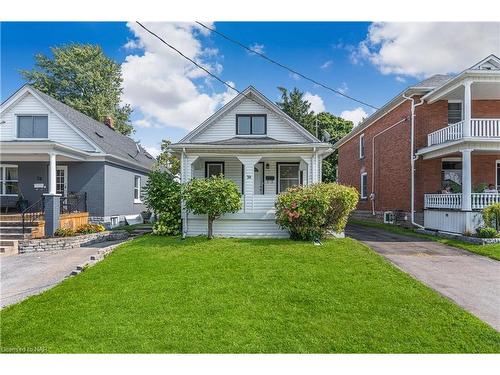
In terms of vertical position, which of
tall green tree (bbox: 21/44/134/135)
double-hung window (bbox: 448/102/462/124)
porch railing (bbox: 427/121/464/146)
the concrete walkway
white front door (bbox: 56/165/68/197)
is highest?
tall green tree (bbox: 21/44/134/135)

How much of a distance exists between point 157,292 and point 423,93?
1533 centimetres

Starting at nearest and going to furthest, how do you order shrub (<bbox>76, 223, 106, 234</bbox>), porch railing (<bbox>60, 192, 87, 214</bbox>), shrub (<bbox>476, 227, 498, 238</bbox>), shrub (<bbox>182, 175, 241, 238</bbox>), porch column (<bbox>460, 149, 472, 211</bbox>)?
shrub (<bbox>476, 227, 498, 238</bbox>)
shrub (<bbox>182, 175, 241, 238</bbox>)
porch column (<bbox>460, 149, 472, 211</bbox>)
shrub (<bbox>76, 223, 106, 234</bbox>)
porch railing (<bbox>60, 192, 87, 214</bbox>)

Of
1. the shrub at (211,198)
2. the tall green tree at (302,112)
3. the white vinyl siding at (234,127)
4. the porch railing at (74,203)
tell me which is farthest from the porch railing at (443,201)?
the tall green tree at (302,112)

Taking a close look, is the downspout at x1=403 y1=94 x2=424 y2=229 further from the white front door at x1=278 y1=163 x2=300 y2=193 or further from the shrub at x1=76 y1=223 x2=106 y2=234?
the shrub at x1=76 y1=223 x2=106 y2=234

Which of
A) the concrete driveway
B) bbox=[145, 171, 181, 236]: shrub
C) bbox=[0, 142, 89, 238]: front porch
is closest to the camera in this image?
the concrete driveway

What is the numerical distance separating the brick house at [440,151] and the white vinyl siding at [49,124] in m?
16.5

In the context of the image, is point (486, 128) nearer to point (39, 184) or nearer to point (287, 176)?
point (287, 176)

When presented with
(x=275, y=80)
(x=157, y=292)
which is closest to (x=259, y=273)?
(x=157, y=292)

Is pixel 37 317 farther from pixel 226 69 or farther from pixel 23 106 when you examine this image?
pixel 23 106

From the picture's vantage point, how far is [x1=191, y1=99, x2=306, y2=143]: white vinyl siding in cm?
1370

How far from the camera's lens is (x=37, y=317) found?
5.20 meters

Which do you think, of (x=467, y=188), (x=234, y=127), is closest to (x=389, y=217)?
(x=467, y=188)

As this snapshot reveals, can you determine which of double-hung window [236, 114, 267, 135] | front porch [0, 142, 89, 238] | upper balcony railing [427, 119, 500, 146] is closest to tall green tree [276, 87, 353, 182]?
double-hung window [236, 114, 267, 135]

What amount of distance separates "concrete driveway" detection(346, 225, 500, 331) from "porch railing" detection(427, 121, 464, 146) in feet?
16.1
